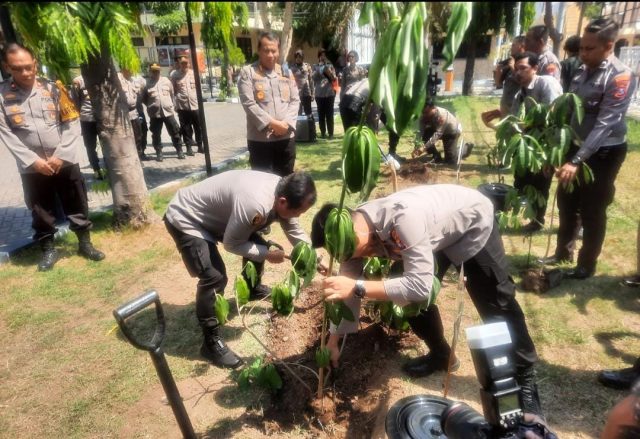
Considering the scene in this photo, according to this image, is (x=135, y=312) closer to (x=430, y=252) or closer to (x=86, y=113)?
(x=430, y=252)

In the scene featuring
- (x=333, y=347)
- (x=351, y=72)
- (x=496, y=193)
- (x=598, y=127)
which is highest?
(x=351, y=72)

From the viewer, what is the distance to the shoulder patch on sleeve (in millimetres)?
2908

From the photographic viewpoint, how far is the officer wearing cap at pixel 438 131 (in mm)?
7141

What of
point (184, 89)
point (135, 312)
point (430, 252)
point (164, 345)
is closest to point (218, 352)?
point (164, 345)

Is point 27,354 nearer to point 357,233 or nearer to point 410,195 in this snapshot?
point 357,233

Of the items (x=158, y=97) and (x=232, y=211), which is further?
(x=158, y=97)

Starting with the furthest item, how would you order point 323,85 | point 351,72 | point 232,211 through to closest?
point 323,85, point 351,72, point 232,211

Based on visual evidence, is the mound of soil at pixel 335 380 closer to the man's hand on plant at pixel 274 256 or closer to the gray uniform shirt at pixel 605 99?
the man's hand on plant at pixel 274 256

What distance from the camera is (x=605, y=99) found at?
301 centimetres

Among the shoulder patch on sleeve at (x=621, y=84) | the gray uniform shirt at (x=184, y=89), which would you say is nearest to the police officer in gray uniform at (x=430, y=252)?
the shoulder patch on sleeve at (x=621, y=84)

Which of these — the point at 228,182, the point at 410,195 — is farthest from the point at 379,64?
the point at 228,182

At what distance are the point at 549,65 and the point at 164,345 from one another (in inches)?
181

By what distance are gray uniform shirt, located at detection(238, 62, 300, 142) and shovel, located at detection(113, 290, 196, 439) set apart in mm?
3191

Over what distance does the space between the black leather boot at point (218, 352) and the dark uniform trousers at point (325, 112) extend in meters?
7.86
